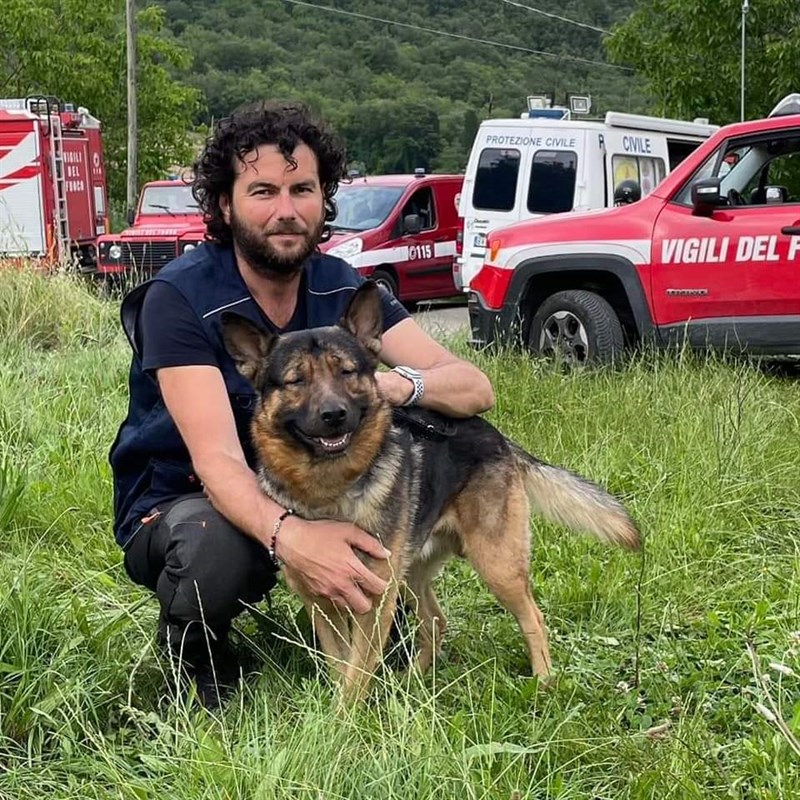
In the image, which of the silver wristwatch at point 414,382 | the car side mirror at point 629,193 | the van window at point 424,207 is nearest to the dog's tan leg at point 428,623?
the silver wristwatch at point 414,382

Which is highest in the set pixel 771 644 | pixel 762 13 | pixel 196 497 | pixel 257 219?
pixel 762 13

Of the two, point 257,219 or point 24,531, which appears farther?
point 24,531

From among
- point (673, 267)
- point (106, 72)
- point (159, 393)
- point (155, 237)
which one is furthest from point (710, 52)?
point (106, 72)

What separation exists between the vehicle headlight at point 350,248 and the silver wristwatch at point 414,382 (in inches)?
431

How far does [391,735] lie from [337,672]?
0.52 m

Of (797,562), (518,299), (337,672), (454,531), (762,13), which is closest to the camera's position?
(337,672)

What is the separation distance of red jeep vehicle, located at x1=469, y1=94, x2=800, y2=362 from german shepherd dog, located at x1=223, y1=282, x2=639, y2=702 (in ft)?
12.7

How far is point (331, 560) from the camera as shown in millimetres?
2787

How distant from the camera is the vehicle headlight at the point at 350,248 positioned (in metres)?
14.0

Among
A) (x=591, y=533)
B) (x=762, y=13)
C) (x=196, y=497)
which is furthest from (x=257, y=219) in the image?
(x=762, y=13)

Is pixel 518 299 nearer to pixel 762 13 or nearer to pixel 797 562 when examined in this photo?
pixel 797 562

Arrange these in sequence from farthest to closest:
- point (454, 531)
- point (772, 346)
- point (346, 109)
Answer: point (346, 109)
point (772, 346)
point (454, 531)

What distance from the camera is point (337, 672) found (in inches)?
114

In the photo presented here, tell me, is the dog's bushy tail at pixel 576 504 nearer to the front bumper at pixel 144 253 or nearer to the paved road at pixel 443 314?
the paved road at pixel 443 314
